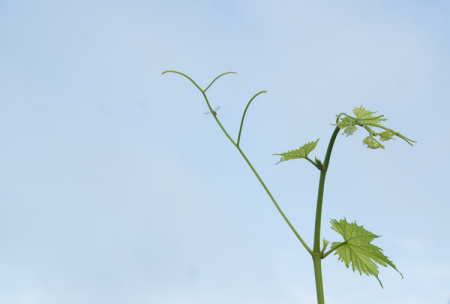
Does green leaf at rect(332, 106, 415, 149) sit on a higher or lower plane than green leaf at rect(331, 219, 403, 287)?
higher

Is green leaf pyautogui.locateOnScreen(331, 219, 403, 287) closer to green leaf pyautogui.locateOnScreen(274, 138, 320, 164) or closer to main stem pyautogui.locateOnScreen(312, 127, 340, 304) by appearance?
main stem pyautogui.locateOnScreen(312, 127, 340, 304)

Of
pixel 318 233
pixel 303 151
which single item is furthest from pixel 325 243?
pixel 303 151

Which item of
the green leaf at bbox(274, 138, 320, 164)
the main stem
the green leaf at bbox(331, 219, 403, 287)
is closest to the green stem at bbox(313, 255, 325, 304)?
the main stem

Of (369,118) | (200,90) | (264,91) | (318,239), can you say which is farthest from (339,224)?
(200,90)

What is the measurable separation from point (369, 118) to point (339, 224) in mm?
366

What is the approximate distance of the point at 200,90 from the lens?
182cm

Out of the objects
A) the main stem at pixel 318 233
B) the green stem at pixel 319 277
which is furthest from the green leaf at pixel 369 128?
the green stem at pixel 319 277

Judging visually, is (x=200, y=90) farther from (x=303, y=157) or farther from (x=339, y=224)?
(x=339, y=224)

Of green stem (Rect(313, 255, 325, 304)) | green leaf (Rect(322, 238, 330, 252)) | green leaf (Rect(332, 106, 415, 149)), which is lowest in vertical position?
green stem (Rect(313, 255, 325, 304))

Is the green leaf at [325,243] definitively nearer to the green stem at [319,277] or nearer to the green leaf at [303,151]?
the green stem at [319,277]

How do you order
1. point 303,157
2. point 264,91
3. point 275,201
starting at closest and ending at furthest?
point 275,201 < point 303,157 < point 264,91

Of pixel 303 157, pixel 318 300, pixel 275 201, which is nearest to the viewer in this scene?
pixel 318 300

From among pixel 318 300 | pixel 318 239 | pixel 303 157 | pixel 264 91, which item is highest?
pixel 264 91

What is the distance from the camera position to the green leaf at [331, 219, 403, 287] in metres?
1.42
